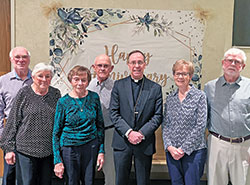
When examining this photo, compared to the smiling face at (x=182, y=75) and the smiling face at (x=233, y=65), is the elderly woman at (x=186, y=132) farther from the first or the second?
the smiling face at (x=233, y=65)

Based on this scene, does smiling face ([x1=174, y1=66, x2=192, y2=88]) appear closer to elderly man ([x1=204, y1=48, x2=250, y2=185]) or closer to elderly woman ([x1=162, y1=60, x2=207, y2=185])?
elderly woman ([x1=162, y1=60, x2=207, y2=185])

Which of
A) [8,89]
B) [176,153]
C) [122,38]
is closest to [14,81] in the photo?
[8,89]

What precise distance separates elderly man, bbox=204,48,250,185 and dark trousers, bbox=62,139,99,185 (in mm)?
1160

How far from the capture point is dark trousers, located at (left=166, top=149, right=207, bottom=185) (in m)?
2.30

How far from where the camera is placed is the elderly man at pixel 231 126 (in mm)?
2371

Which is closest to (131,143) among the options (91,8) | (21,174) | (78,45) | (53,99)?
(53,99)

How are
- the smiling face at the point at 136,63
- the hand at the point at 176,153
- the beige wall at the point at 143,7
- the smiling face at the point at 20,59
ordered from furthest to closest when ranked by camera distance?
the beige wall at the point at 143,7 < the smiling face at the point at 20,59 < the smiling face at the point at 136,63 < the hand at the point at 176,153

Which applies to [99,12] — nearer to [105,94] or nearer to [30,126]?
[105,94]

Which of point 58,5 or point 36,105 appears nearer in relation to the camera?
point 36,105

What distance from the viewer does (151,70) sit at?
366 centimetres

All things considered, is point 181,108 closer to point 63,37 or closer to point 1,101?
point 1,101

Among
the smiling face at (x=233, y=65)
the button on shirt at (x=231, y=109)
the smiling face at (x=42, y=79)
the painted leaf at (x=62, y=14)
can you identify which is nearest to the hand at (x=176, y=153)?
the button on shirt at (x=231, y=109)

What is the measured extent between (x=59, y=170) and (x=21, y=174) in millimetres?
353

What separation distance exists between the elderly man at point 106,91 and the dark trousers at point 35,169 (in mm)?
767
